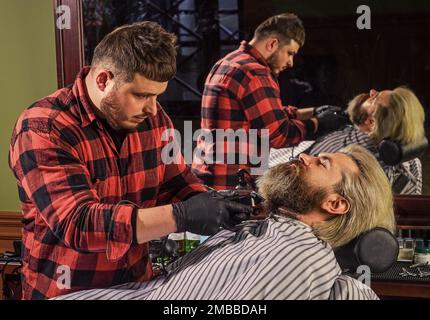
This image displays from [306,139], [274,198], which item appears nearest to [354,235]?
[274,198]

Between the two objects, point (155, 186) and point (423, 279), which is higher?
point (155, 186)

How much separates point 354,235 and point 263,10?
85 cm

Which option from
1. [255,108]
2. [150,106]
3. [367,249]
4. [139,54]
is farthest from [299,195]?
[139,54]

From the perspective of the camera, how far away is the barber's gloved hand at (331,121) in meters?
2.32

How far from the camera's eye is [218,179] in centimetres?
235

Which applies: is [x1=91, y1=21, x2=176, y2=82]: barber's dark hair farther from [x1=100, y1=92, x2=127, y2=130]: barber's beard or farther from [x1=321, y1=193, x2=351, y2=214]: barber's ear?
[x1=321, y1=193, x2=351, y2=214]: barber's ear

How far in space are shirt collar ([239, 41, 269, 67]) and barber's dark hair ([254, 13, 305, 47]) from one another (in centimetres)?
4

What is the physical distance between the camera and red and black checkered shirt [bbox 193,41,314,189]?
2.29m

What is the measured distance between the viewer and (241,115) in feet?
7.57

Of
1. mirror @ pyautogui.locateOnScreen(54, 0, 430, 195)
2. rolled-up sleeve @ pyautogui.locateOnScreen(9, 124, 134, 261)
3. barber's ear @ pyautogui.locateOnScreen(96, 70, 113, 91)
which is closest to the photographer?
rolled-up sleeve @ pyautogui.locateOnScreen(9, 124, 134, 261)

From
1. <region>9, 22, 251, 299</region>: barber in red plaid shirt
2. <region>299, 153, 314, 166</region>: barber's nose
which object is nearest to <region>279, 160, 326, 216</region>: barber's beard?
<region>299, 153, 314, 166</region>: barber's nose

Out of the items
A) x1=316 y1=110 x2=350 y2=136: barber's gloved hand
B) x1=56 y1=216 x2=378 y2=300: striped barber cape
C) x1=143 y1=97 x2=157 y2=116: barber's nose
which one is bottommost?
x1=56 y1=216 x2=378 y2=300: striped barber cape

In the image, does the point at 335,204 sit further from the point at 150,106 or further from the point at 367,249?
the point at 150,106

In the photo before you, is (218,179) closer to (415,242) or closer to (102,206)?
(102,206)
